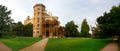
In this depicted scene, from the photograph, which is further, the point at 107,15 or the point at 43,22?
the point at 43,22

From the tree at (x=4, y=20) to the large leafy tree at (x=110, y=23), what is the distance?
75.2 ft

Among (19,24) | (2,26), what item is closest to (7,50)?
(2,26)

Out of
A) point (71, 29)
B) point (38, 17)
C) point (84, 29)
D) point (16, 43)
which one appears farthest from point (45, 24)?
point (16, 43)

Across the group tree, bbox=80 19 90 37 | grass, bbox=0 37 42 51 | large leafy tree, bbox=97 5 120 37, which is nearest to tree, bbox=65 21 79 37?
tree, bbox=80 19 90 37

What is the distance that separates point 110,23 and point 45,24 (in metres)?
30.7

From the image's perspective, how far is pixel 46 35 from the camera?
6550cm

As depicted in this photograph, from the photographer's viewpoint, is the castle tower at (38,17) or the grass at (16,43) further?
the castle tower at (38,17)

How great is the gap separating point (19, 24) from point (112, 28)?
5365 cm

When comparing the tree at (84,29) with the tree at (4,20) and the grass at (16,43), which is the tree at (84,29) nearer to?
the tree at (4,20)

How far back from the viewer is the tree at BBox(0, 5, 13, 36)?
48219 millimetres

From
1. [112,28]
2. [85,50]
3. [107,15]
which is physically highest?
[107,15]

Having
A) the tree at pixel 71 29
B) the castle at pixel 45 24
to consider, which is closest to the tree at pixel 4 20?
the castle at pixel 45 24

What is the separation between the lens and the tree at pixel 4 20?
158 feet

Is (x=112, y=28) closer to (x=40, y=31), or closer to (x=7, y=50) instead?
(x=7, y=50)
